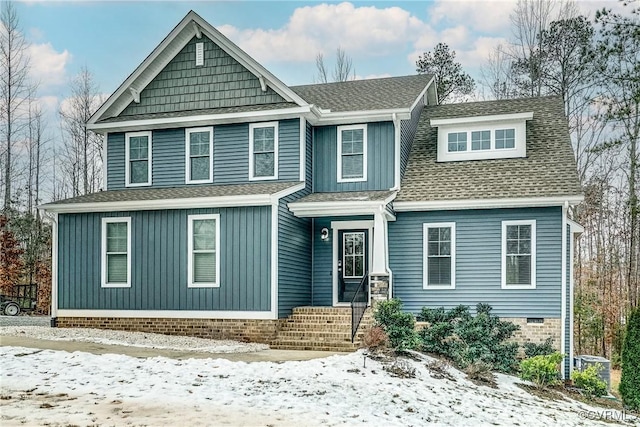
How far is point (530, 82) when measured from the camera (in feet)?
89.6

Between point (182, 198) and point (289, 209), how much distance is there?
101 inches

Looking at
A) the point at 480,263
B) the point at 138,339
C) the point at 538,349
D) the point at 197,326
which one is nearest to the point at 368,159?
the point at 480,263

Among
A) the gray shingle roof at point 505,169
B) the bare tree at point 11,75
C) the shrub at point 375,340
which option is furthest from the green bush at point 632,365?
the bare tree at point 11,75

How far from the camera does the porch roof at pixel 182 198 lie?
50.0ft

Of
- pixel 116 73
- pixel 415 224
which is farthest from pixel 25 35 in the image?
pixel 415 224

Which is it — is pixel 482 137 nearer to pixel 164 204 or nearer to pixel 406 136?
pixel 406 136

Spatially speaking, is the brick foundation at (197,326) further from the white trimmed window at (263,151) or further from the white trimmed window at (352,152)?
the white trimmed window at (352,152)

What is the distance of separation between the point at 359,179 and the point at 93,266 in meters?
7.20

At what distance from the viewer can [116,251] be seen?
16547 mm

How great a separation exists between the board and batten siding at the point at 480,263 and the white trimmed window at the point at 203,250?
4520 millimetres

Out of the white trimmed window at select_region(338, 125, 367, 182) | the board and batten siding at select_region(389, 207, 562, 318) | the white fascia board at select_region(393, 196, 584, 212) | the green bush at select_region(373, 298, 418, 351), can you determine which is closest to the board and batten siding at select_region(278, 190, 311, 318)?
the white trimmed window at select_region(338, 125, 367, 182)

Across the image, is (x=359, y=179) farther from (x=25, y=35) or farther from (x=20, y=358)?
(x=25, y=35)

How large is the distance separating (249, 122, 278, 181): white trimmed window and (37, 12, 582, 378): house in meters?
0.04

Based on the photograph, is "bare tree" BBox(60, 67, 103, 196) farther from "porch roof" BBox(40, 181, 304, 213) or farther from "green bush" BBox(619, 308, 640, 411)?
"green bush" BBox(619, 308, 640, 411)
